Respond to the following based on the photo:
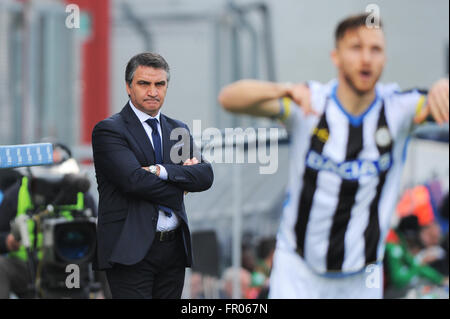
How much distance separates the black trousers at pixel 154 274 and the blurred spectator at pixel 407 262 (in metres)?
3.01

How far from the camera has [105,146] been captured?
2.53 m

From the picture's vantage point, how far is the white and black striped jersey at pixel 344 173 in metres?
2.50

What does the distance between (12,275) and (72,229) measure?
0.69 m

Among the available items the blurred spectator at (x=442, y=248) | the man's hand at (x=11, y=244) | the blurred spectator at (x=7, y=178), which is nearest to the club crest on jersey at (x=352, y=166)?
the man's hand at (x=11, y=244)

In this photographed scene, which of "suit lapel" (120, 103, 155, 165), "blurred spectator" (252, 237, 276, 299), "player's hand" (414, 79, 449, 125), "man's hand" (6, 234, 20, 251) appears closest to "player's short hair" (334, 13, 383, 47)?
"player's hand" (414, 79, 449, 125)

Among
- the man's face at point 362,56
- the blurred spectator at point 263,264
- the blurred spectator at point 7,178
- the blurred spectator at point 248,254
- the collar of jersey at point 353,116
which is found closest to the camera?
the man's face at point 362,56

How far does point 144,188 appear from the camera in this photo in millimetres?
2459

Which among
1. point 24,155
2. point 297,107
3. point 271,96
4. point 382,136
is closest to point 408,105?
point 382,136

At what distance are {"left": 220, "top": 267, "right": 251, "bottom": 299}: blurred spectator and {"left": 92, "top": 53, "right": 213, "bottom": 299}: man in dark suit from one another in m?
2.55

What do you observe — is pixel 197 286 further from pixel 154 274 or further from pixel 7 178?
pixel 154 274

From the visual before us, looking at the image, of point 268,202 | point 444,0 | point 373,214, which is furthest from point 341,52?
point 268,202

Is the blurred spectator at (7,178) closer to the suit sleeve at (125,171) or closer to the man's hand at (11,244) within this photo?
the man's hand at (11,244)

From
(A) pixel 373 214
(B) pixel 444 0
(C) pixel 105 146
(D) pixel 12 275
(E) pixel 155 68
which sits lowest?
(D) pixel 12 275
